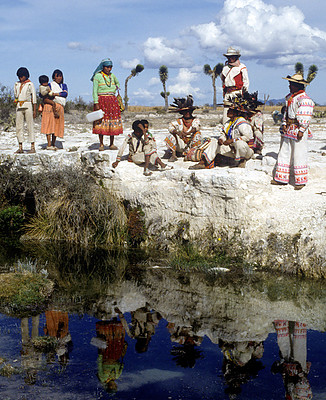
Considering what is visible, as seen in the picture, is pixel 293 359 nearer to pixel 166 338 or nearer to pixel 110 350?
pixel 166 338

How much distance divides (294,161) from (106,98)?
4042 millimetres

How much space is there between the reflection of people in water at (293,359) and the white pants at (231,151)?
12.6ft

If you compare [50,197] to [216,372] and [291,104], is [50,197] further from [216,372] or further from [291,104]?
[216,372]

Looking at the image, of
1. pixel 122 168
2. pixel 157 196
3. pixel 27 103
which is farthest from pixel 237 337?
pixel 27 103

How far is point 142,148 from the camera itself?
410 inches

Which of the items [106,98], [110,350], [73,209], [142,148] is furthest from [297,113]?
[110,350]

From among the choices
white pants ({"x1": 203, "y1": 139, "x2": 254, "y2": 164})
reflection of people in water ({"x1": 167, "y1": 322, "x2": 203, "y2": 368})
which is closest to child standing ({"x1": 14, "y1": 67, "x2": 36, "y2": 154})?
white pants ({"x1": 203, "y1": 139, "x2": 254, "y2": 164})

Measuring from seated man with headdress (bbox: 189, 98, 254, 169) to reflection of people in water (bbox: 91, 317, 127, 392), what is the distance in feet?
13.6

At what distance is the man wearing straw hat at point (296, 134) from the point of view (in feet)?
29.0

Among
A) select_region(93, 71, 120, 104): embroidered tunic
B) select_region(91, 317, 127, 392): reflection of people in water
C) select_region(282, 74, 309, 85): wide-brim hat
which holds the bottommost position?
select_region(91, 317, 127, 392): reflection of people in water

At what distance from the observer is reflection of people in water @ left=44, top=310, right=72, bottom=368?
593 cm

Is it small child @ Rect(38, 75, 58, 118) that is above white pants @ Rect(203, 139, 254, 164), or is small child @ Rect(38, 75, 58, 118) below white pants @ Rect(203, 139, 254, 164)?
above

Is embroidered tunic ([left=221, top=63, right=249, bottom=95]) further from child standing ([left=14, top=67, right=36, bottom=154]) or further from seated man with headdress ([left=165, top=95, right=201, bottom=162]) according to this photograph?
child standing ([left=14, top=67, right=36, bottom=154])

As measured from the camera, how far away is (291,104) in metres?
8.99
